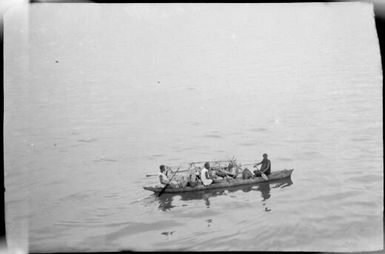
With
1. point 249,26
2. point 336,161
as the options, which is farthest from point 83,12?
point 336,161

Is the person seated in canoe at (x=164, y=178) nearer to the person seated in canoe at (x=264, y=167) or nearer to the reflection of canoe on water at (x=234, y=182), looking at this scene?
the reflection of canoe on water at (x=234, y=182)

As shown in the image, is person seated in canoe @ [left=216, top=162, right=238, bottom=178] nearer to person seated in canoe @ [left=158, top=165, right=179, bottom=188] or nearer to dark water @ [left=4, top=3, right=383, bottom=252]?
dark water @ [left=4, top=3, right=383, bottom=252]

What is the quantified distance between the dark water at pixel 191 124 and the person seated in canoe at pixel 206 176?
163 millimetres

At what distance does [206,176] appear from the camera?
5.57 meters

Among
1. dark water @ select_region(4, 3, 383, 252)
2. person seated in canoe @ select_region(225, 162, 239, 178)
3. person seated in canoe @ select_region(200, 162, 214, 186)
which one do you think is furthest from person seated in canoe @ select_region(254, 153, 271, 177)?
person seated in canoe @ select_region(200, 162, 214, 186)

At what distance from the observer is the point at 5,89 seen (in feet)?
13.9

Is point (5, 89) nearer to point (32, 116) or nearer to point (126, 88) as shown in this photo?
point (32, 116)

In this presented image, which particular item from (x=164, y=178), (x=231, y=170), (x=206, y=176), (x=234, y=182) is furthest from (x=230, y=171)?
(x=164, y=178)

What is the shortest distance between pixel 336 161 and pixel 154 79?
2448 mm

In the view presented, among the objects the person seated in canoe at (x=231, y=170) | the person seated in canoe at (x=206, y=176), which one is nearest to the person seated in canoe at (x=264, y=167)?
the person seated in canoe at (x=231, y=170)

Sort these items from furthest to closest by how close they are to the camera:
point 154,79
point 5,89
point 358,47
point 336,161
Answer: point 154,79, point 336,161, point 358,47, point 5,89

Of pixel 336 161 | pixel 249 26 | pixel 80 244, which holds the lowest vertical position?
pixel 80 244

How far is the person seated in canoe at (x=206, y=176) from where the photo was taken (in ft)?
18.0

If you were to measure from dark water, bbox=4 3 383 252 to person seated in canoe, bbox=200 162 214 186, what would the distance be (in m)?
0.16
